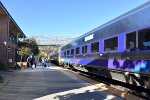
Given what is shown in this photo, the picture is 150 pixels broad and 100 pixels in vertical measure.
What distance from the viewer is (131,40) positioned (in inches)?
583

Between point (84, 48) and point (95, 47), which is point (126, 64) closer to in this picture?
point (95, 47)

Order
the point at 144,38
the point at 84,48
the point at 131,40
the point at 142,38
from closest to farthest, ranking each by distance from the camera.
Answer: the point at 144,38 < the point at 142,38 < the point at 131,40 < the point at 84,48

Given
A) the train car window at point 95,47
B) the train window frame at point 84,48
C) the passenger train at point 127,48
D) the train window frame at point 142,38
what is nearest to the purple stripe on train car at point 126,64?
the passenger train at point 127,48

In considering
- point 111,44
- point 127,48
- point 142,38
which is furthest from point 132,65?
point 111,44

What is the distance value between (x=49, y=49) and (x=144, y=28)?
112 meters

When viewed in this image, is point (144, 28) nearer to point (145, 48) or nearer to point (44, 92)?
point (145, 48)

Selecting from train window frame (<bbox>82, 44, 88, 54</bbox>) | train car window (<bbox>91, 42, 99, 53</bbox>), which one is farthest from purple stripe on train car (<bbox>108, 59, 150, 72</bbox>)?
train window frame (<bbox>82, 44, 88, 54</bbox>)

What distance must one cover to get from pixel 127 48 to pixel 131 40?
580mm

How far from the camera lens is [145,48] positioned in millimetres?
13203

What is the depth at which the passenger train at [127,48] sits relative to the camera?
527 inches

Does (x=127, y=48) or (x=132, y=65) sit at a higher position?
(x=127, y=48)

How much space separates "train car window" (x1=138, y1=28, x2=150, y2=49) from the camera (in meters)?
13.1

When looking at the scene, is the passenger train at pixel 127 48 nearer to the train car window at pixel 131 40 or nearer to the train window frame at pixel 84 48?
the train car window at pixel 131 40

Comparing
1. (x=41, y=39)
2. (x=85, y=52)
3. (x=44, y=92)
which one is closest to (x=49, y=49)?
Answer: (x=41, y=39)
